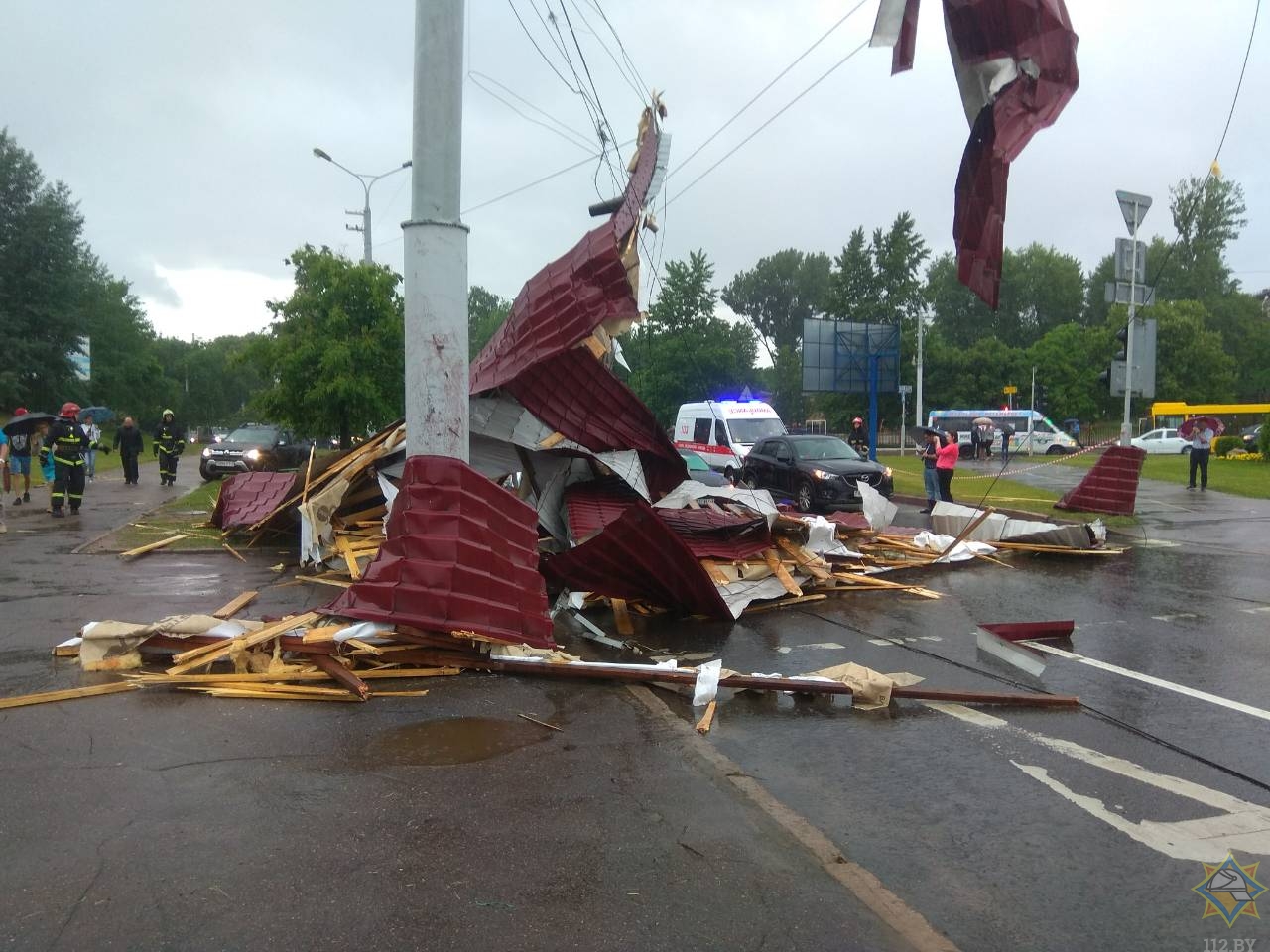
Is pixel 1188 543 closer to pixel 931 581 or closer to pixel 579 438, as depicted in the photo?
pixel 931 581

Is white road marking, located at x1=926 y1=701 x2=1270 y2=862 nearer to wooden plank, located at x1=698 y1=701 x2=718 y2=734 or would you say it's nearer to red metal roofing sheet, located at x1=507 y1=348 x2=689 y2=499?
wooden plank, located at x1=698 y1=701 x2=718 y2=734

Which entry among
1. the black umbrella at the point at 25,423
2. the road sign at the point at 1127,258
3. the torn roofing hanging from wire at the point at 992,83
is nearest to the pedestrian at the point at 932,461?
the road sign at the point at 1127,258

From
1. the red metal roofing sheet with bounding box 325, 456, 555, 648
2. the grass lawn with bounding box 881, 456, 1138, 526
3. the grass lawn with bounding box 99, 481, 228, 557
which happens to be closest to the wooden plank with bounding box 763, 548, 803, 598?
the red metal roofing sheet with bounding box 325, 456, 555, 648

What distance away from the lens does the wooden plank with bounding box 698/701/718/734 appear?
5.30 meters

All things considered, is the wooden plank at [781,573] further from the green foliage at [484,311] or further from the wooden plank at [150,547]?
the green foliage at [484,311]

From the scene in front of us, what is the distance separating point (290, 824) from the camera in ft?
12.7

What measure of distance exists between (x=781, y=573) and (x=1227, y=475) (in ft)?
79.5

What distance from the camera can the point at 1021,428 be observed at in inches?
2019

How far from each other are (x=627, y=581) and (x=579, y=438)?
2326mm

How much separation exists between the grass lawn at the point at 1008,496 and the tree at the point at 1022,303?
6374cm

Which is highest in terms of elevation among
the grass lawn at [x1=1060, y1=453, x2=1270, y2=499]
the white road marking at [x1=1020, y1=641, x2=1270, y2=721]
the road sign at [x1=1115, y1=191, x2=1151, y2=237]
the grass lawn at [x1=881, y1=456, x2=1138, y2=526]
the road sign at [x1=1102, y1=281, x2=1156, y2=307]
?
the road sign at [x1=1115, y1=191, x2=1151, y2=237]

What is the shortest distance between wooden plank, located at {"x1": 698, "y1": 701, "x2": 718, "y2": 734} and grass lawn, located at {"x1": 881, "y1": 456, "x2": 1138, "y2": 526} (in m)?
8.04

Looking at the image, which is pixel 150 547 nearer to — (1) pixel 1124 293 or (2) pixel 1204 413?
(1) pixel 1124 293

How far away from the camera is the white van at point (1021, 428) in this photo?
4916cm
